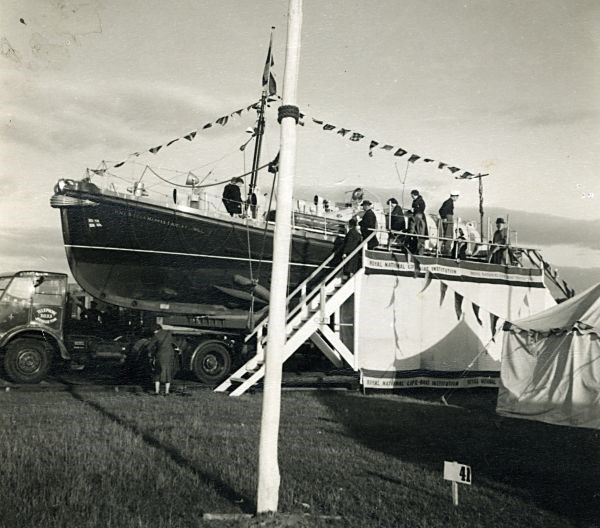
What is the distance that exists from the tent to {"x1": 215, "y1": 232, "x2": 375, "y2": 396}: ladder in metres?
3.62

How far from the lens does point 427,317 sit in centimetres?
1547

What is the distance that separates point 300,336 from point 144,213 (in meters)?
5.76

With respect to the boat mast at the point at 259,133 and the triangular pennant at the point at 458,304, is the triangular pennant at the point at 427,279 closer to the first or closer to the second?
the triangular pennant at the point at 458,304

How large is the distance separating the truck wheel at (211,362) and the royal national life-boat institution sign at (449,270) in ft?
12.9

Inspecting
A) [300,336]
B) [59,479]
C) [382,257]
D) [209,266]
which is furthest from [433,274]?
[59,479]

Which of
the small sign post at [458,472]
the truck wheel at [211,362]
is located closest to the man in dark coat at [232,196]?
the truck wheel at [211,362]

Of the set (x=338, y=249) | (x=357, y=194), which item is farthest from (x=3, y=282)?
(x=357, y=194)

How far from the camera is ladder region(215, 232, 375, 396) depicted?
1280 cm

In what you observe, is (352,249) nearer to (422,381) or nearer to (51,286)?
(422,381)

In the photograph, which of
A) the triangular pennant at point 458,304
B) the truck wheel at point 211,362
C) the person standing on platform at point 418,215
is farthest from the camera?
the person standing on platform at point 418,215

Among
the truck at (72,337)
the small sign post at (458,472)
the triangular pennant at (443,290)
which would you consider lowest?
the small sign post at (458,472)

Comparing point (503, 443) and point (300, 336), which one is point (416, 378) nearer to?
point (300, 336)

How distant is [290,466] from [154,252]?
33.7 ft

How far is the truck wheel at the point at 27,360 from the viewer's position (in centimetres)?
1288
